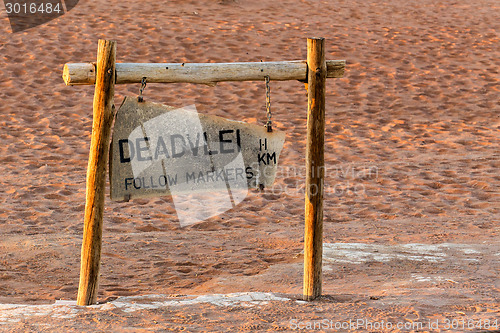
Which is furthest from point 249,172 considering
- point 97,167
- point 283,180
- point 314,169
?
point 283,180

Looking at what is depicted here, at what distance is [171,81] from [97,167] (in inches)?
29.1

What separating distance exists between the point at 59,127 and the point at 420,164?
539 centimetres

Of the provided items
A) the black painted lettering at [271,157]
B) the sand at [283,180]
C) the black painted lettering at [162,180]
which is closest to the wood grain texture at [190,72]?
the black painted lettering at [271,157]

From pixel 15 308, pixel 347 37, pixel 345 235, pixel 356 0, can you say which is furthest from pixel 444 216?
pixel 356 0

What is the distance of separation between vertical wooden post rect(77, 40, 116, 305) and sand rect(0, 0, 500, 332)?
0.27 meters

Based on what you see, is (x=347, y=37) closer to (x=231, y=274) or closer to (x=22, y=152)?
(x=22, y=152)

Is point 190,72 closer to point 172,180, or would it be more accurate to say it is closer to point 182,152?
point 182,152

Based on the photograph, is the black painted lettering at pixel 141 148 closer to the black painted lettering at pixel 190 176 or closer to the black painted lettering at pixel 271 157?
the black painted lettering at pixel 190 176

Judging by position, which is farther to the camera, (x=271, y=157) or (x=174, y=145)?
(x=271, y=157)

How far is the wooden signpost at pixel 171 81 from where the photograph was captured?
3.97m

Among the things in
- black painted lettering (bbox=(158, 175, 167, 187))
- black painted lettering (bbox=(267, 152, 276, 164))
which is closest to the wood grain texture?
black painted lettering (bbox=(267, 152, 276, 164))

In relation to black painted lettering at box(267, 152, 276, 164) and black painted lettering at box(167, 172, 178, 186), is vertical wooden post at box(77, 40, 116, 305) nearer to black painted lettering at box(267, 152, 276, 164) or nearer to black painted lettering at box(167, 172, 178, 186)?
black painted lettering at box(167, 172, 178, 186)

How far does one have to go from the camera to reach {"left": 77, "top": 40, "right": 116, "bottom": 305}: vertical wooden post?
3951mm

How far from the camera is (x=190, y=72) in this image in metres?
4.11
